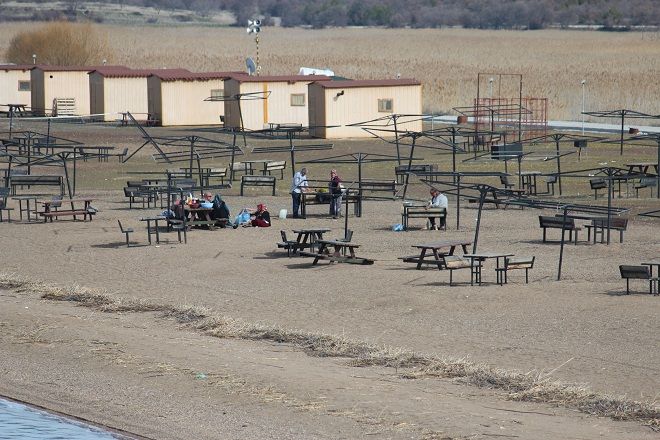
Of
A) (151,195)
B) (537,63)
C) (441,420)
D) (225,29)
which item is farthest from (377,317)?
(225,29)

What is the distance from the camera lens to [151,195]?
3162 cm

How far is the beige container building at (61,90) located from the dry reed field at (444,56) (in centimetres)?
1673

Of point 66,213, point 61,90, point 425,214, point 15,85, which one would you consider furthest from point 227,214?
point 15,85

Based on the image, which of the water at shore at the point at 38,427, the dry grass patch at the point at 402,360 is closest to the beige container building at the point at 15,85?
the dry grass patch at the point at 402,360

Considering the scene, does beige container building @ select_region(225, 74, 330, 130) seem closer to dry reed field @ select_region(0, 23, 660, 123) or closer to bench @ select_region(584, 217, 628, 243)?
dry reed field @ select_region(0, 23, 660, 123)

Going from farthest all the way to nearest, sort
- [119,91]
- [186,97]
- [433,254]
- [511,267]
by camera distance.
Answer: [119,91] → [186,97] → [433,254] → [511,267]

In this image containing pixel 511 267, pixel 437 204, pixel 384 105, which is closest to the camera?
pixel 511 267

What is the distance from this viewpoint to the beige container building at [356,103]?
49938 mm

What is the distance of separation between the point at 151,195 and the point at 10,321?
1354 cm

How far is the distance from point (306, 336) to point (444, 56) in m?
91.4

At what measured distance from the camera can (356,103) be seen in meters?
50.5

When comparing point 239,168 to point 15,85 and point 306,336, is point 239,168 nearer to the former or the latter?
point 306,336

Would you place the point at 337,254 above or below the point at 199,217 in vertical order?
below

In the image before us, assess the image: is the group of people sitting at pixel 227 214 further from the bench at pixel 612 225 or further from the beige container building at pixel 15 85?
the beige container building at pixel 15 85
